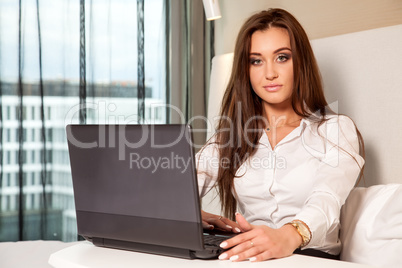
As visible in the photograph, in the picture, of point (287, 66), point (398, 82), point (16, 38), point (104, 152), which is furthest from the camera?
point (16, 38)

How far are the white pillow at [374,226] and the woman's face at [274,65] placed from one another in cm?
42

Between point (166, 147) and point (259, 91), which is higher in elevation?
point (259, 91)

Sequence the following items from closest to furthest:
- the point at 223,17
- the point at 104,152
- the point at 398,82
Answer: the point at 104,152 < the point at 398,82 < the point at 223,17

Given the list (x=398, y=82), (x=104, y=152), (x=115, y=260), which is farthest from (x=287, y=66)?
(x=115, y=260)

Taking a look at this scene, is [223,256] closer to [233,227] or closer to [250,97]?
[233,227]

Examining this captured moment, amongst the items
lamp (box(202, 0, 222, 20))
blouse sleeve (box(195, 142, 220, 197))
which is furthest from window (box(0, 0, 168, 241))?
blouse sleeve (box(195, 142, 220, 197))

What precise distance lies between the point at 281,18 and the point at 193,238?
99 centimetres

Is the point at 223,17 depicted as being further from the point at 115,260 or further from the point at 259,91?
the point at 115,260

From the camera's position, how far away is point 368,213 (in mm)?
1375

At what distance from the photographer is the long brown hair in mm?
1634

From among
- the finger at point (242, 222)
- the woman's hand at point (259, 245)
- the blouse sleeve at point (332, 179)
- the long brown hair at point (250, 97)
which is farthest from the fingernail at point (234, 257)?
the long brown hair at point (250, 97)

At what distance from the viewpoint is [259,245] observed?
98cm

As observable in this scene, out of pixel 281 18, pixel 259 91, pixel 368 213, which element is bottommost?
pixel 368 213

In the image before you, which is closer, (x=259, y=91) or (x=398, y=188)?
(x=398, y=188)
